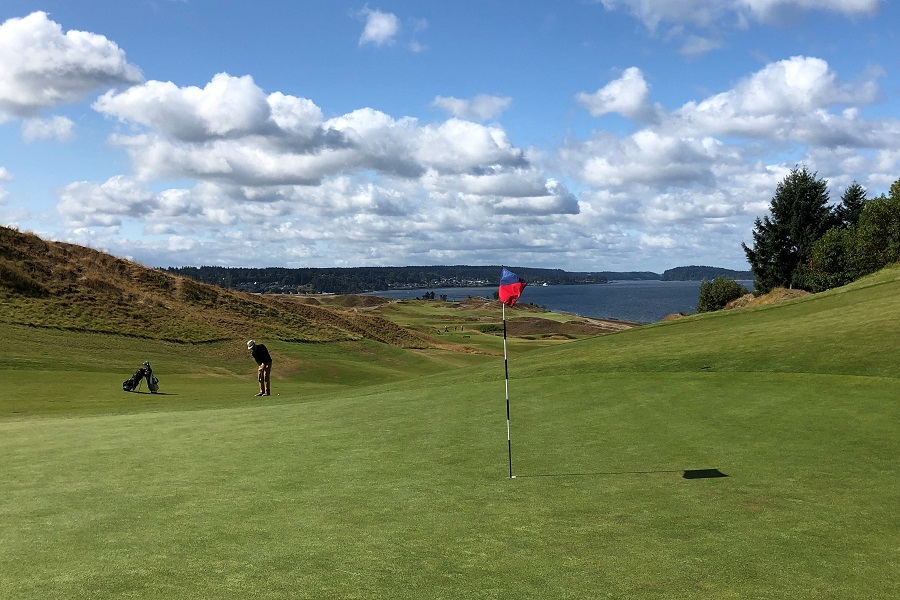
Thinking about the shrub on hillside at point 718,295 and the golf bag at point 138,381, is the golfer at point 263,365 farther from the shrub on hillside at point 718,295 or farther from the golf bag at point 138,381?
the shrub on hillside at point 718,295

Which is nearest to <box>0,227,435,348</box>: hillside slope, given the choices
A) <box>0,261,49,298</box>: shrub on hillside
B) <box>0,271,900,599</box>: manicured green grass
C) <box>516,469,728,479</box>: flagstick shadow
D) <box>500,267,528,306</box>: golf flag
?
<box>0,261,49,298</box>: shrub on hillside

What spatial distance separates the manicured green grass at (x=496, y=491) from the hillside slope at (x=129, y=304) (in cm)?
3253

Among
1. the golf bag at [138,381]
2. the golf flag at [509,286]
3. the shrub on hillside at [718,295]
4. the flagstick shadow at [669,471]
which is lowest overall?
the golf bag at [138,381]

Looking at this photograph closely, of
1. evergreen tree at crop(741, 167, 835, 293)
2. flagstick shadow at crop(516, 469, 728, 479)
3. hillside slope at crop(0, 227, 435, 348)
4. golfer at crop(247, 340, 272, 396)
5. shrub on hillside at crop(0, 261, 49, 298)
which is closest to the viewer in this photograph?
flagstick shadow at crop(516, 469, 728, 479)

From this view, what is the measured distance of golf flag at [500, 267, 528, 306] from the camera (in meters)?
12.8

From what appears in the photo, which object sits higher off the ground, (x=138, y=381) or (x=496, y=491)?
(x=496, y=491)

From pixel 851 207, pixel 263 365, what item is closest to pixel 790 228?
pixel 851 207

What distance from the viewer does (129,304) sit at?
56062mm

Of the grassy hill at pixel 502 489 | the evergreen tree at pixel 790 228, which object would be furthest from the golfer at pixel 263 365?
the evergreen tree at pixel 790 228

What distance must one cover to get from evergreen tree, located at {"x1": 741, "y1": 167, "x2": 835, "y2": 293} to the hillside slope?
44573 mm

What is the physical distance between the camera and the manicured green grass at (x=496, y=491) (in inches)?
240

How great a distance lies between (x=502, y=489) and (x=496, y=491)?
0.47 ft

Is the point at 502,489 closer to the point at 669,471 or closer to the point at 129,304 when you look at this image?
the point at 669,471

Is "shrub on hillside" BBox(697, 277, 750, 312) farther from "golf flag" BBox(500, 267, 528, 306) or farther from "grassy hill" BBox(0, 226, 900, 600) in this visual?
"golf flag" BBox(500, 267, 528, 306)
